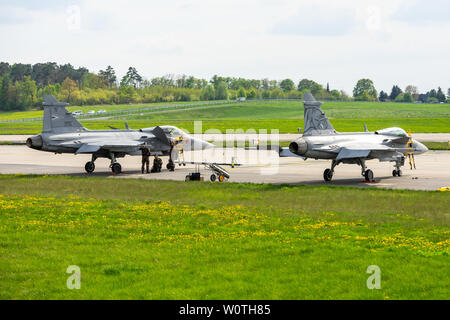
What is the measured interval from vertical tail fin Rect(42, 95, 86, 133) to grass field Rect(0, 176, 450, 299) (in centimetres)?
1125

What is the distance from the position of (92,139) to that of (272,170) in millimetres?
11440

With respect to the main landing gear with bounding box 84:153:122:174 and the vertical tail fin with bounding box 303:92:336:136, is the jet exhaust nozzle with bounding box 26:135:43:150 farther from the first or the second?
the vertical tail fin with bounding box 303:92:336:136

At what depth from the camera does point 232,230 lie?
16.5 meters

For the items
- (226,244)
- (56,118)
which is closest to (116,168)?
(56,118)

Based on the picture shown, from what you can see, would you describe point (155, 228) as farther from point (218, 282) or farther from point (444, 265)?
point (444, 265)

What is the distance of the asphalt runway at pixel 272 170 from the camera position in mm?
31156

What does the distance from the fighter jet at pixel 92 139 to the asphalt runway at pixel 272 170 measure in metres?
1.42

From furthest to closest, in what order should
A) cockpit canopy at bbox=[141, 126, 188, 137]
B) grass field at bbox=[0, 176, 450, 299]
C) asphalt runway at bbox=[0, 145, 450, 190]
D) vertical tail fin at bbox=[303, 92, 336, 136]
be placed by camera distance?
cockpit canopy at bbox=[141, 126, 188, 137]
asphalt runway at bbox=[0, 145, 450, 190]
vertical tail fin at bbox=[303, 92, 336, 136]
grass field at bbox=[0, 176, 450, 299]

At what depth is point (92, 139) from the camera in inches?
1419

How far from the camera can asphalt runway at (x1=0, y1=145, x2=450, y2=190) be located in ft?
102

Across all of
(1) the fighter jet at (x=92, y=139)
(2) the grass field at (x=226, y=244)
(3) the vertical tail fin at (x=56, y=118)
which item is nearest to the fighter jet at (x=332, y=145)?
(2) the grass field at (x=226, y=244)

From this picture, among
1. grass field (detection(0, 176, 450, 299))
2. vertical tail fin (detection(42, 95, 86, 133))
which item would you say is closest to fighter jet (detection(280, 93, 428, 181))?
grass field (detection(0, 176, 450, 299))

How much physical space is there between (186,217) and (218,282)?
303 inches

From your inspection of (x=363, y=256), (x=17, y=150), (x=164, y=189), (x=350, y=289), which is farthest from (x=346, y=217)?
(x=17, y=150)
